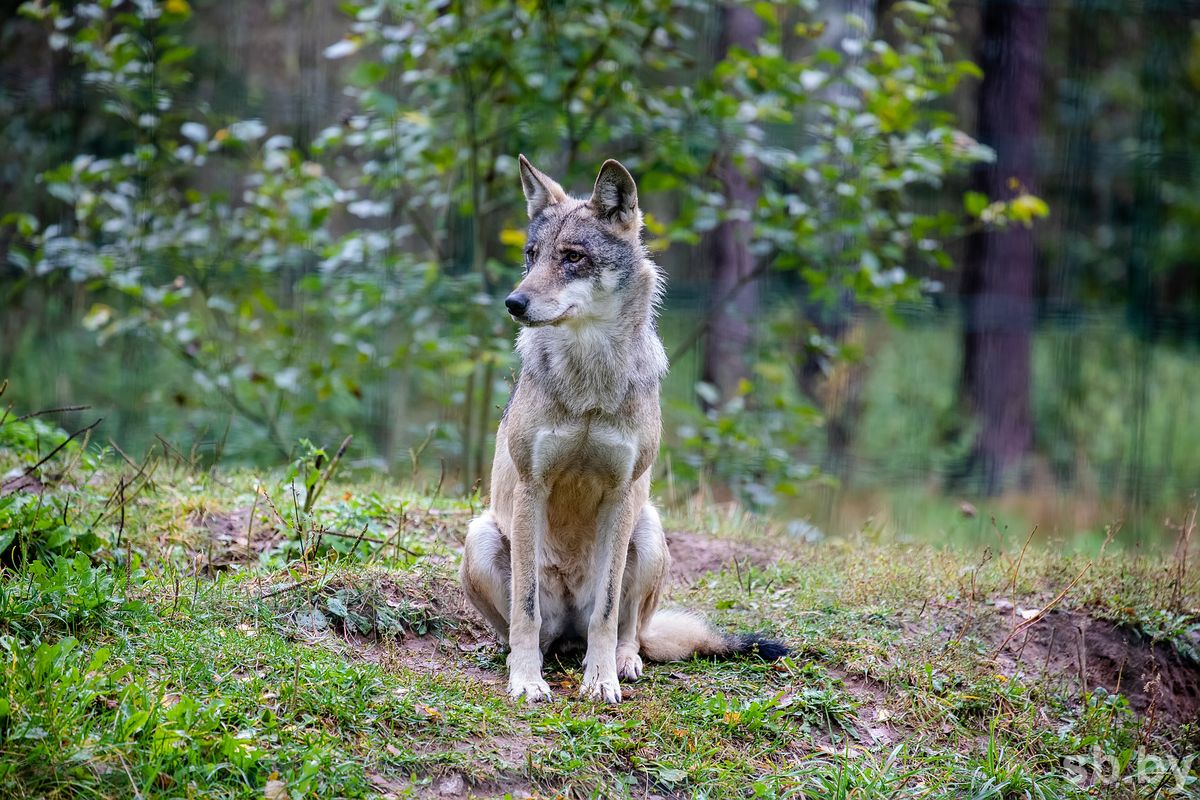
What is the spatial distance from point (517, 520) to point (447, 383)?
4.30 metres

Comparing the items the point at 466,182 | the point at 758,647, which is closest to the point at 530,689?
the point at 758,647

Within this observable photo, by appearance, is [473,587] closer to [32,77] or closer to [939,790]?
[939,790]

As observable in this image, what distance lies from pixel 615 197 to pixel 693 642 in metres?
2.10

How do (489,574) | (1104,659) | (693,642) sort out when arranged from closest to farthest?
(489,574), (693,642), (1104,659)

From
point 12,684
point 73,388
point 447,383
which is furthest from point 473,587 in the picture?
point 73,388

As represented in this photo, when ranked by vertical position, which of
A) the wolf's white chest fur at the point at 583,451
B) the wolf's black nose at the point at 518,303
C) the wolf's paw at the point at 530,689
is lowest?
the wolf's paw at the point at 530,689

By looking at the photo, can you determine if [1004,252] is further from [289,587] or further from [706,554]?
[289,587]

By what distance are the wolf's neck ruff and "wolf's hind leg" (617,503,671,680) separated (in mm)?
730

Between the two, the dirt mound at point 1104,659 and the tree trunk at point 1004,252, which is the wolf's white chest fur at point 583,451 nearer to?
the dirt mound at point 1104,659

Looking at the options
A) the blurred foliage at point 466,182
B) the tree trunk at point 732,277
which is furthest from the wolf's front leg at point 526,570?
the tree trunk at point 732,277

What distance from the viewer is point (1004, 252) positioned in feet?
41.2

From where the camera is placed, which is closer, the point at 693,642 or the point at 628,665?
the point at 628,665

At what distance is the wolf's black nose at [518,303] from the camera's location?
4051 millimetres

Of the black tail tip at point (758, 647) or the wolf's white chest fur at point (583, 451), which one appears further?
the black tail tip at point (758, 647)
